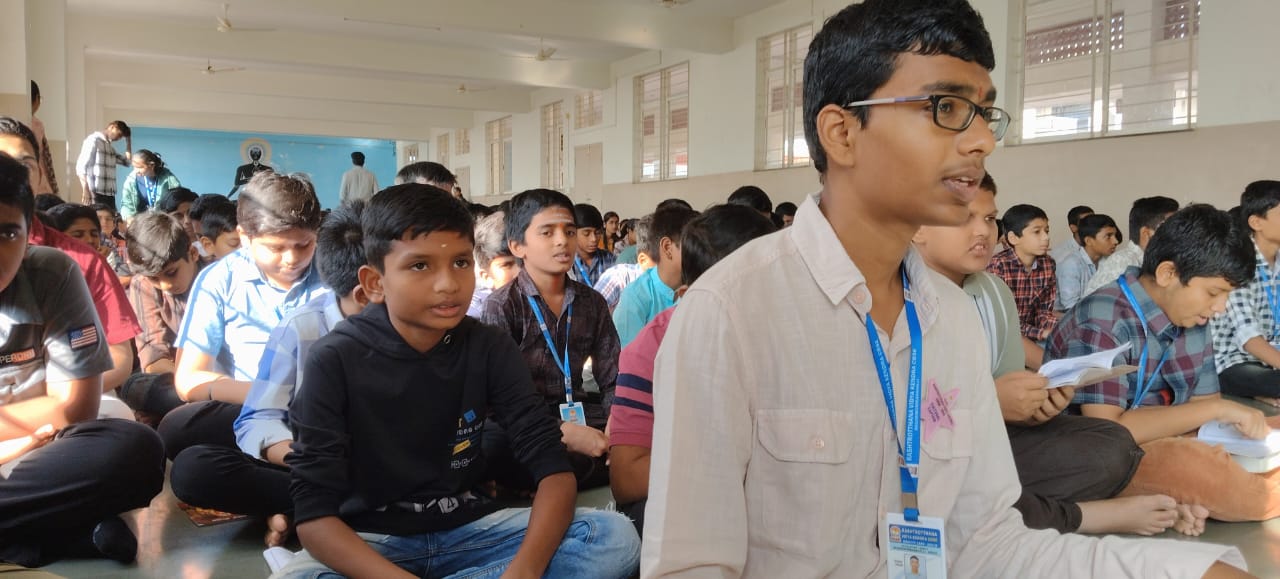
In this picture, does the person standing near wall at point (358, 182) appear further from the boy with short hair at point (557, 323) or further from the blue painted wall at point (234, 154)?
the blue painted wall at point (234, 154)

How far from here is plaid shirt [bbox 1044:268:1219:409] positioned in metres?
2.71

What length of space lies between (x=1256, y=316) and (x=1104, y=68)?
4.19 meters

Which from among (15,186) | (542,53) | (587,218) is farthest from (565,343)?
(542,53)

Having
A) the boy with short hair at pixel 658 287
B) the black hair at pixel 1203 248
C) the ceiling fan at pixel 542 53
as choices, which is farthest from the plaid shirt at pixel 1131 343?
the ceiling fan at pixel 542 53

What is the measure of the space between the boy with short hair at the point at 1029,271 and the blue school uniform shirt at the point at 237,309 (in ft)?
13.4

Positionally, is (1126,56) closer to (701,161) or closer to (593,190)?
(701,161)

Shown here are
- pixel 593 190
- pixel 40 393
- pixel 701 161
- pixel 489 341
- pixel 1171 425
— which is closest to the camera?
pixel 489 341

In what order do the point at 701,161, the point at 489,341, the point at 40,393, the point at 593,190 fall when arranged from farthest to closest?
the point at 593,190 < the point at 701,161 < the point at 40,393 < the point at 489,341

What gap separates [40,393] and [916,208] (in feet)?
7.56

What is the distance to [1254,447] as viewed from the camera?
9.02 feet

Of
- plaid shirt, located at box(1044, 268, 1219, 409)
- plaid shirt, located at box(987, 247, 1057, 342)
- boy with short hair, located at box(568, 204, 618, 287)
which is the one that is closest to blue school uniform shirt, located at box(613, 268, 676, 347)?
plaid shirt, located at box(1044, 268, 1219, 409)

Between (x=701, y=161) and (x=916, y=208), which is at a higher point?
(x=701, y=161)

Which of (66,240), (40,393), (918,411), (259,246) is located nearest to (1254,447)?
(918,411)

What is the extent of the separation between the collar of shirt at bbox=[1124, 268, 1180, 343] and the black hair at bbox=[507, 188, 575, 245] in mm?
1971
